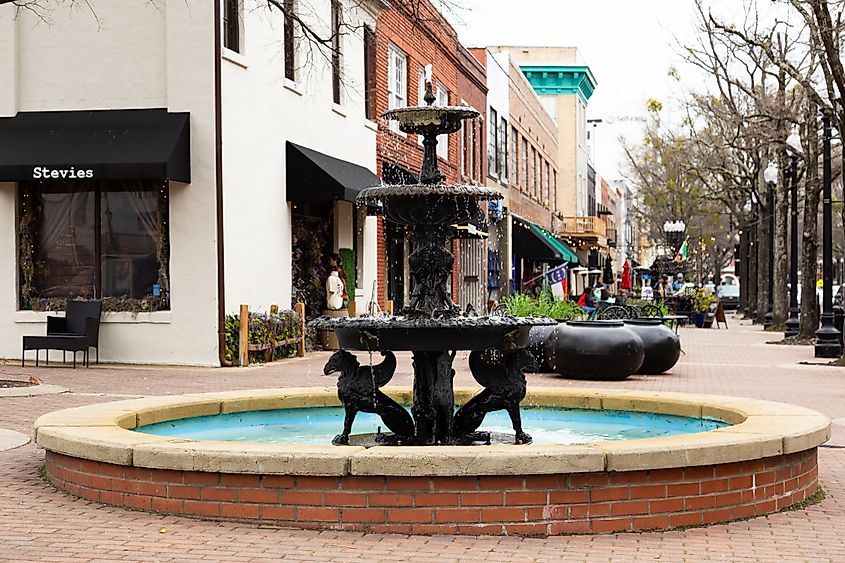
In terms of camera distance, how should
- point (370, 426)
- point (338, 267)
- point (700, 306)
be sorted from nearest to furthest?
point (370, 426) < point (338, 267) < point (700, 306)

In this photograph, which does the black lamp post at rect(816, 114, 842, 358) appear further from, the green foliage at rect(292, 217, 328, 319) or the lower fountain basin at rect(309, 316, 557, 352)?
Result: the lower fountain basin at rect(309, 316, 557, 352)

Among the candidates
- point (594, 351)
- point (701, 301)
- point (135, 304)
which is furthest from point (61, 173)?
point (701, 301)

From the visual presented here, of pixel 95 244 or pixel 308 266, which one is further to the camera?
pixel 308 266

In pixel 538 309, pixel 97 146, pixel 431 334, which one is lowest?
pixel 538 309

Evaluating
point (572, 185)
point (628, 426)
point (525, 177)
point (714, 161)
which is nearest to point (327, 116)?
point (628, 426)

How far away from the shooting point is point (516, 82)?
49094 mm

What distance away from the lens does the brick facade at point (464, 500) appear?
7.09 m

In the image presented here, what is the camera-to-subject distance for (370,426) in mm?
11414

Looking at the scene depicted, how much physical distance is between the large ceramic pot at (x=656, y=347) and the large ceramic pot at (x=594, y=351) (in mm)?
986

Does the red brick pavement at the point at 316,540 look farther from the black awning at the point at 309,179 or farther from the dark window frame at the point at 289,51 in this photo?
the dark window frame at the point at 289,51

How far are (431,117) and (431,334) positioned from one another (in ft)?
6.38

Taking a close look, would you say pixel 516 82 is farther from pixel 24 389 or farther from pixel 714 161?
pixel 24 389

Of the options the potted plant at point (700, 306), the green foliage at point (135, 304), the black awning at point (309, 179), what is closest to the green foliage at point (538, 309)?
the black awning at point (309, 179)

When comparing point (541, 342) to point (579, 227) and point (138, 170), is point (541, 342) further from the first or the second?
point (579, 227)
